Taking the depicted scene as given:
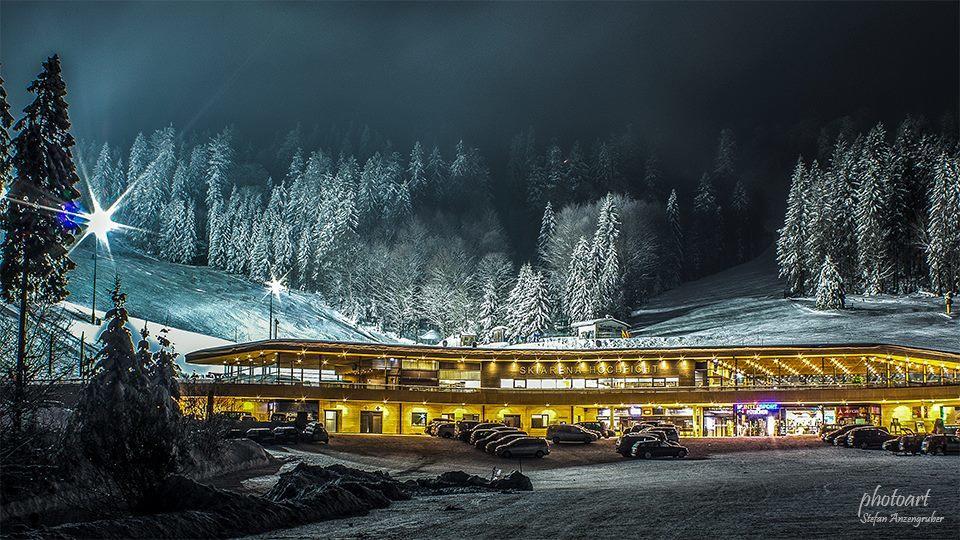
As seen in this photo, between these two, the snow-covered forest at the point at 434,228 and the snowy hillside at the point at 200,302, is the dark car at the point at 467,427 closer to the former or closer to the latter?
the snowy hillside at the point at 200,302

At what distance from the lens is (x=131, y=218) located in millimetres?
163500

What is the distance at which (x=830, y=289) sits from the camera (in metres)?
102

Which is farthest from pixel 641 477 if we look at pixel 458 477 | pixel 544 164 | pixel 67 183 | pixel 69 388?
pixel 544 164

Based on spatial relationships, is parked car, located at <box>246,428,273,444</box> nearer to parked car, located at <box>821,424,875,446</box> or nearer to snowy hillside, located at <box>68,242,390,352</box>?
parked car, located at <box>821,424,875,446</box>

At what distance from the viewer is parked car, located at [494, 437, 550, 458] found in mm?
44188

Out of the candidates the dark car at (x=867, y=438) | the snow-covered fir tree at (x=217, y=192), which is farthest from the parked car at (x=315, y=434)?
the snow-covered fir tree at (x=217, y=192)

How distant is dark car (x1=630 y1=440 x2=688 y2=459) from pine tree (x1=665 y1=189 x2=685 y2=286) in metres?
116

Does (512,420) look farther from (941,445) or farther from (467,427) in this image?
(941,445)

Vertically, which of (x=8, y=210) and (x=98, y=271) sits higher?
(x=98, y=271)

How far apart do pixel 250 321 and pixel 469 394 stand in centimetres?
5855

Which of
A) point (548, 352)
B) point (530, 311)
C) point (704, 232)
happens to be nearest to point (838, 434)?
point (548, 352)

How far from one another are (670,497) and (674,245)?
144 meters

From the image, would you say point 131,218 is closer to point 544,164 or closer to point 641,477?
point 544,164

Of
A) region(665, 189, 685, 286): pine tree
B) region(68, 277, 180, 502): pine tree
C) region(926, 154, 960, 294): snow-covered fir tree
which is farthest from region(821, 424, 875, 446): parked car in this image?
region(665, 189, 685, 286): pine tree
